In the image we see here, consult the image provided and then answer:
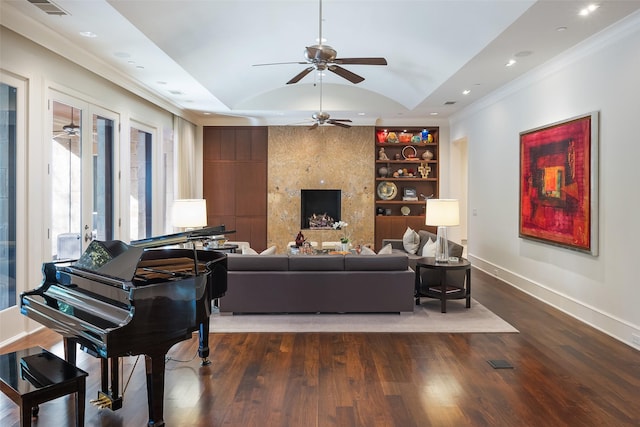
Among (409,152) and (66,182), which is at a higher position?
(409,152)

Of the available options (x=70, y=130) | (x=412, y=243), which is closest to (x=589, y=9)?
(x=412, y=243)

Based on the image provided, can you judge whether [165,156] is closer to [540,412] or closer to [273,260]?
[273,260]

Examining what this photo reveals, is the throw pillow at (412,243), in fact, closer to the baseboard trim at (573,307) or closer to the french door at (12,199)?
the baseboard trim at (573,307)

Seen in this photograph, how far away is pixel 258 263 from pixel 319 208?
5241mm

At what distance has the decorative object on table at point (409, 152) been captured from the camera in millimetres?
10117

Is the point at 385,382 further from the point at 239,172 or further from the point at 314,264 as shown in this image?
the point at 239,172

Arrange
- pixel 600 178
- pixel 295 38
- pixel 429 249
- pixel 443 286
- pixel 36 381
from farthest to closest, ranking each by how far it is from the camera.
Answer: pixel 429 249, pixel 295 38, pixel 443 286, pixel 600 178, pixel 36 381

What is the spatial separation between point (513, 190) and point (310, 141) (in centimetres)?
471

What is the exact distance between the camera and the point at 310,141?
32.3 feet

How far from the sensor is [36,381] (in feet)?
7.47

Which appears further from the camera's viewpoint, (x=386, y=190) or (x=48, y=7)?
(x=386, y=190)

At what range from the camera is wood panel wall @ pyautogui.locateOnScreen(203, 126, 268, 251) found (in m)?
9.89

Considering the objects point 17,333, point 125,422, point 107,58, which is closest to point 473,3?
point 107,58

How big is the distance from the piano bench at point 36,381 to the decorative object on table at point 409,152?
863cm
